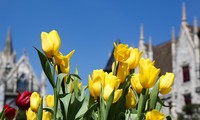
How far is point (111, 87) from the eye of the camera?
1.95 m

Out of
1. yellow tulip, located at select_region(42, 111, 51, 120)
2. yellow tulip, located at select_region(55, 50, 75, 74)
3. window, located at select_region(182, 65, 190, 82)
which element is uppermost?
window, located at select_region(182, 65, 190, 82)

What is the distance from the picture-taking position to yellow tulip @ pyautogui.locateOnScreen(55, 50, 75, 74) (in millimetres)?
2090

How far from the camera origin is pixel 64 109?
1.95 metres

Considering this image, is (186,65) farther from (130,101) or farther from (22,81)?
(130,101)

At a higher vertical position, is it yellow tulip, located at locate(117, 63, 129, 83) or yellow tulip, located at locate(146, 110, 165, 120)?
yellow tulip, located at locate(117, 63, 129, 83)

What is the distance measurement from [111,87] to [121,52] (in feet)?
0.70

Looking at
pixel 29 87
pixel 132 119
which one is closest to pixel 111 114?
pixel 132 119

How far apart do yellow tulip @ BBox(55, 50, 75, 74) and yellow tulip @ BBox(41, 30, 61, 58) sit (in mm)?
36

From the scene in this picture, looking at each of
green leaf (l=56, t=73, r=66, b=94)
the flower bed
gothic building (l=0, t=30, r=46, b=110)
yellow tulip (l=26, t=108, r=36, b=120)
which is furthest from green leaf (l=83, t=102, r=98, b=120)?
gothic building (l=0, t=30, r=46, b=110)

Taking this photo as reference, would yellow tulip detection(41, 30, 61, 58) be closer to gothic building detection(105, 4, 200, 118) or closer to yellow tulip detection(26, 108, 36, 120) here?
yellow tulip detection(26, 108, 36, 120)

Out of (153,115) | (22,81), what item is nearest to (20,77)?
(22,81)

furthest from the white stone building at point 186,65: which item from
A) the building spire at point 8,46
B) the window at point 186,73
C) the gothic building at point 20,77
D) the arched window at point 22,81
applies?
the building spire at point 8,46

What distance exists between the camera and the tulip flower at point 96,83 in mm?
1959

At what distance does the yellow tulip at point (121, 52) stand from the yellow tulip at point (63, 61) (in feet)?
Answer: 0.76
